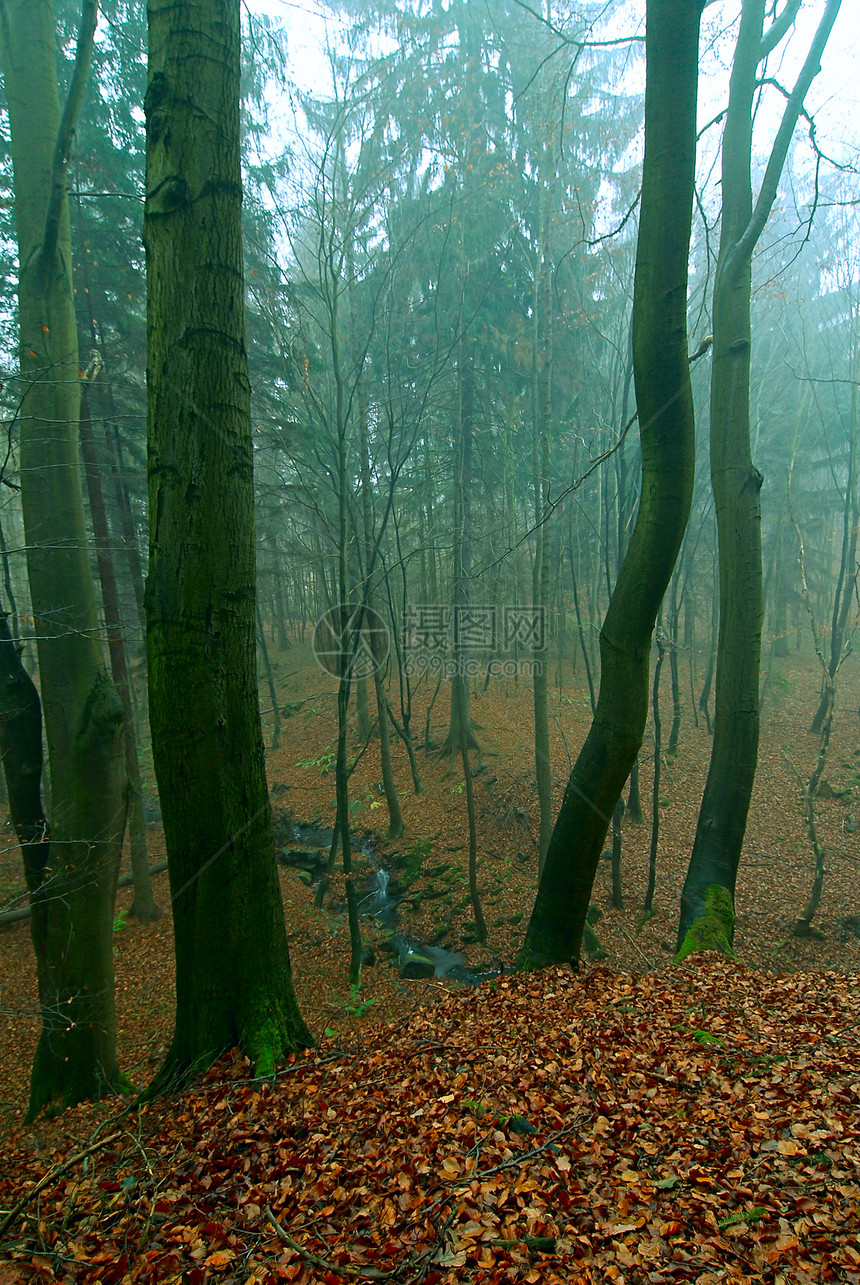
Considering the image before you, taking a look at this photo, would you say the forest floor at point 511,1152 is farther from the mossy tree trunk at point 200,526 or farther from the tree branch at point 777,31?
the tree branch at point 777,31

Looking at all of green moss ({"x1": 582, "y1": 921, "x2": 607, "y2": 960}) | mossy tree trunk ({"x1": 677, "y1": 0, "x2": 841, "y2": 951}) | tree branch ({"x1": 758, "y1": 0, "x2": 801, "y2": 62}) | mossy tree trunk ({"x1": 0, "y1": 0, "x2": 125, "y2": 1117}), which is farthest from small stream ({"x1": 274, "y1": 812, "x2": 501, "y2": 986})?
tree branch ({"x1": 758, "y1": 0, "x2": 801, "y2": 62})

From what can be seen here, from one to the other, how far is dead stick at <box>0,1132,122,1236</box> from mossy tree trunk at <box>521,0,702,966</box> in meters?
2.72

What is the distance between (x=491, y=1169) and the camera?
184cm

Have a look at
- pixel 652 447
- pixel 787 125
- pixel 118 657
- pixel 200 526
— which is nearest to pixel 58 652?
pixel 200 526

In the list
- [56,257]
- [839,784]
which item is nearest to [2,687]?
[56,257]

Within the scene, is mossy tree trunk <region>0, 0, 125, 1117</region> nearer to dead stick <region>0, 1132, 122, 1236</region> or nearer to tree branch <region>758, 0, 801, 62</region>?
dead stick <region>0, 1132, 122, 1236</region>

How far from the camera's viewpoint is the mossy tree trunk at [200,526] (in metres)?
2.46

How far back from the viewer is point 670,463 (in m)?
3.26

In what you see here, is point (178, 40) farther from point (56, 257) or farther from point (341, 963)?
point (341, 963)

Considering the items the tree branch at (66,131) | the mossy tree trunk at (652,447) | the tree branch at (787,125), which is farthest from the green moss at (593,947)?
the tree branch at (66,131)

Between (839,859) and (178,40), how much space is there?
440 inches

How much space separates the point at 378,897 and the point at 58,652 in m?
6.98

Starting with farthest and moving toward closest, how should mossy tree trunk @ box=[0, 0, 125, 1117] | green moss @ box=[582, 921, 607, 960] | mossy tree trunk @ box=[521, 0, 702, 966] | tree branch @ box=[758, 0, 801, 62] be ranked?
green moss @ box=[582, 921, 607, 960]
tree branch @ box=[758, 0, 801, 62]
mossy tree trunk @ box=[0, 0, 125, 1117]
mossy tree trunk @ box=[521, 0, 702, 966]

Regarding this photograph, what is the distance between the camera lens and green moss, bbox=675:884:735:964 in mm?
4230
